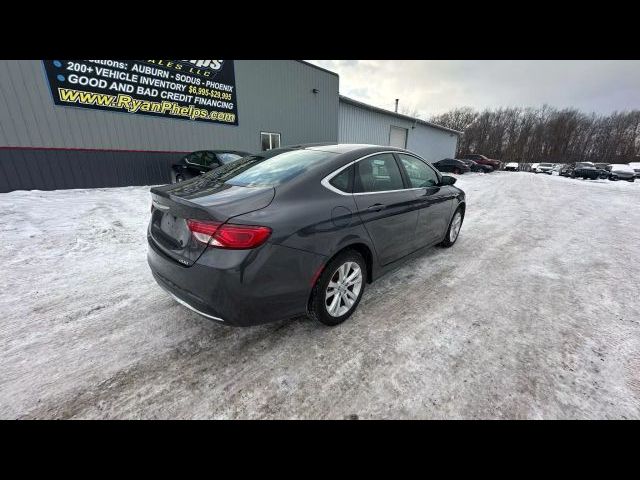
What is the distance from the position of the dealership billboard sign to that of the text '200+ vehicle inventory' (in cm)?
926

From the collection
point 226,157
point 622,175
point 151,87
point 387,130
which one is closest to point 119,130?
point 151,87

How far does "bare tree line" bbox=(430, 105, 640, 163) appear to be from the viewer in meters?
57.8

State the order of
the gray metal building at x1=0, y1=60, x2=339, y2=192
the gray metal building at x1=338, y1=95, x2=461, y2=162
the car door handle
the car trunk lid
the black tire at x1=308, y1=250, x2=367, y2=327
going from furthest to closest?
1. the gray metal building at x1=338, y1=95, x2=461, y2=162
2. the gray metal building at x1=0, y1=60, x2=339, y2=192
3. the car door handle
4. the black tire at x1=308, y1=250, x2=367, y2=327
5. the car trunk lid

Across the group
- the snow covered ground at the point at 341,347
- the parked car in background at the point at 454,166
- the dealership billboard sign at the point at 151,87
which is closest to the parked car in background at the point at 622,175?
the parked car in background at the point at 454,166

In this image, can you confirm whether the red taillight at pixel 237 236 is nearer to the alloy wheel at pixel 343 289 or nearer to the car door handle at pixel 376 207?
the alloy wheel at pixel 343 289

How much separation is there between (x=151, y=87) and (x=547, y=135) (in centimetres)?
7816

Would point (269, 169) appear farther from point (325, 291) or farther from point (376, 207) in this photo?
point (325, 291)

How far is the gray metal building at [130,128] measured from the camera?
7836mm

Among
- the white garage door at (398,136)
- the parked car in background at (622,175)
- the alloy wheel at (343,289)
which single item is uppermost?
the white garage door at (398,136)

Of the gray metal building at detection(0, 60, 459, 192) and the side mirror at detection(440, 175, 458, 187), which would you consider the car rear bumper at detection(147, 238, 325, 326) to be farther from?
the gray metal building at detection(0, 60, 459, 192)

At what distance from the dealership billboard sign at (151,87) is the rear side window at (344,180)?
34.2 feet

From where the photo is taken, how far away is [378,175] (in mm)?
2961

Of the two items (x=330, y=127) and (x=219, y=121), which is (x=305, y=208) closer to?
(x=219, y=121)

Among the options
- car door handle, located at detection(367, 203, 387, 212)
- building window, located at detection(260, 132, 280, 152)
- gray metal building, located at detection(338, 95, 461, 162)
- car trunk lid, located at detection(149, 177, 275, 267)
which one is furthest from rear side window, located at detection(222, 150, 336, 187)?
gray metal building, located at detection(338, 95, 461, 162)
